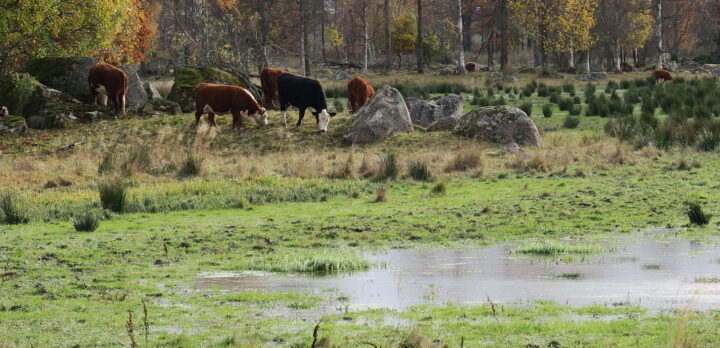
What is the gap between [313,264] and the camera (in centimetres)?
998

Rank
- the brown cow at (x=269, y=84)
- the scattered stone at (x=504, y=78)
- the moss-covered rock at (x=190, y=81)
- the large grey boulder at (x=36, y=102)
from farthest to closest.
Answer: the scattered stone at (x=504, y=78) < the moss-covered rock at (x=190, y=81) < the brown cow at (x=269, y=84) < the large grey boulder at (x=36, y=102)

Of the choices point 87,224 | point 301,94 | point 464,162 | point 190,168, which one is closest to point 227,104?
point 301,94

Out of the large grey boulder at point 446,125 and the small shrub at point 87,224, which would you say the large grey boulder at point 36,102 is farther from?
the small shrub at point 87,224

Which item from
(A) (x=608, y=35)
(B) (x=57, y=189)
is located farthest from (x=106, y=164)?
(A) (x=608, y=35)

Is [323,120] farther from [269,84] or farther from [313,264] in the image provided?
[313,264]

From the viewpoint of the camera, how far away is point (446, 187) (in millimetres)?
16953

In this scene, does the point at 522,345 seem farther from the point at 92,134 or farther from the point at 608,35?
the point at 608,35

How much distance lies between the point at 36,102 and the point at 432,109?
12.0m

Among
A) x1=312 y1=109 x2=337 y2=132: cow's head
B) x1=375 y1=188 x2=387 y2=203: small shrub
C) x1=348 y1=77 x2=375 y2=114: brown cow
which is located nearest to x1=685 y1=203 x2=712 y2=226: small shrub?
x1=375 y1=188 x2=387 y2=203: small shrub

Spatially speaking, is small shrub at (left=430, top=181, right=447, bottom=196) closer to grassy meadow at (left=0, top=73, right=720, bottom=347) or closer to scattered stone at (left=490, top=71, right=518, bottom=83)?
grassy meadow at (left=0, top=73, right=720, bottom=347)

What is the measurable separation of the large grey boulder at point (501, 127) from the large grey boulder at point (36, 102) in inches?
473

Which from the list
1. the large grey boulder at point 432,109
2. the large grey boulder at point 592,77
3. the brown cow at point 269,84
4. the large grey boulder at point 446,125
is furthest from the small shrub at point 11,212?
the large grey boulder at point 592,77

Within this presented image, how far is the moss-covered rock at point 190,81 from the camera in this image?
30.7 metres

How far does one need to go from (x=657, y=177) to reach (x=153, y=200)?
8965 millimetres
